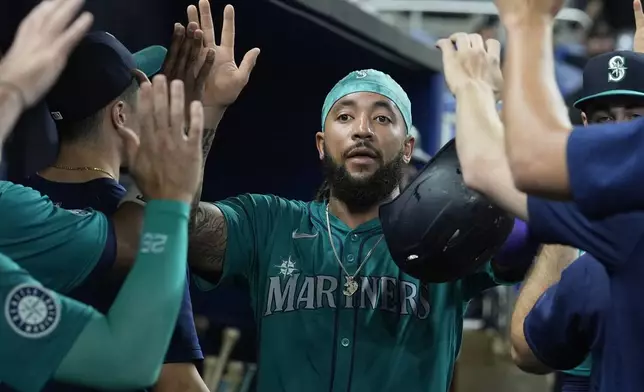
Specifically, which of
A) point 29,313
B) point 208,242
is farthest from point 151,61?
point 29,313

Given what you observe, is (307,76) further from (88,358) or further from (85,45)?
(88,358)

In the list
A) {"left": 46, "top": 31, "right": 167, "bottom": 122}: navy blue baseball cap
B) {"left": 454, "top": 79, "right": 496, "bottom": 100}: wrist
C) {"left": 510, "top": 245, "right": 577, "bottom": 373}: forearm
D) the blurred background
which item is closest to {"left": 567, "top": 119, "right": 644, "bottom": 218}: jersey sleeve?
{"left": 454, "top": 79, "right": 496, "bottom": 100}: wrist

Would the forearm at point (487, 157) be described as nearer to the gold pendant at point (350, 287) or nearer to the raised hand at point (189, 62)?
the raised hand at point (189, 62)

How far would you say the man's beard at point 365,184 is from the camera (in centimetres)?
289

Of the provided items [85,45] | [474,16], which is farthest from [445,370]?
[474,16]

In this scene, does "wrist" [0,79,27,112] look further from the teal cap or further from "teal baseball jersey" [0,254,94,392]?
the teal cap

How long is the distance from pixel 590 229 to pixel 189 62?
110 centimetres

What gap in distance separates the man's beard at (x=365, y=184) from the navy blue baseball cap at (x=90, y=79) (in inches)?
30.1

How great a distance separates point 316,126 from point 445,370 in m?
2.31

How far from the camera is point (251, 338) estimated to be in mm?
5051

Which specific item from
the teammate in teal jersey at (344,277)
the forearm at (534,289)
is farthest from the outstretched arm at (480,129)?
the teammate in teal jersey at (344,277)

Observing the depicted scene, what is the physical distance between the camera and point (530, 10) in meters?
1.71

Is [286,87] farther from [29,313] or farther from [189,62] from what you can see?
[29,313]

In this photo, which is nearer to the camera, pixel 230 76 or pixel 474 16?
pixel 230 76
